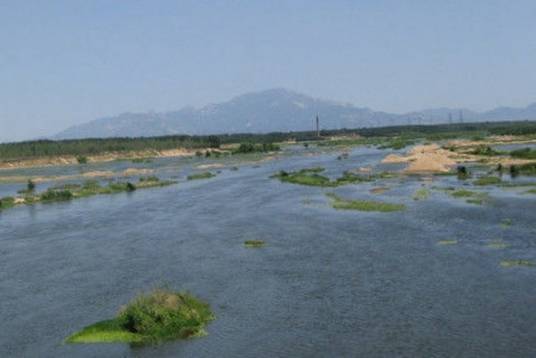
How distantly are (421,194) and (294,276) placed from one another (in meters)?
30.0

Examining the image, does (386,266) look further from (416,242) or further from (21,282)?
(21,282)

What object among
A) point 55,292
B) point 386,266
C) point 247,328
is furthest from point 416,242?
point 55,292

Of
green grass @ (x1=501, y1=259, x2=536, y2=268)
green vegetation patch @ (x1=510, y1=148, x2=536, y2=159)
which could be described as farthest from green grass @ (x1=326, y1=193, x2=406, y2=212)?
green vegetation patch @ (x1=510, y1=148, x2=536, y2=159)

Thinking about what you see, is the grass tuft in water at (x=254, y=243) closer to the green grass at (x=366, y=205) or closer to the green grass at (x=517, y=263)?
the green grass at (x=366, y=205)

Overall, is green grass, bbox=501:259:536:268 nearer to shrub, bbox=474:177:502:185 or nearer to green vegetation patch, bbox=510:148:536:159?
shrub, bbox=474:177:502:185

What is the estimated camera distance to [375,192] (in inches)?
2596

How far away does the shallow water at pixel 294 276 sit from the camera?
24.9 m

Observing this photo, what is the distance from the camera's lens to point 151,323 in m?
26.0

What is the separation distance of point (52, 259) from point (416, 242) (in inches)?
887

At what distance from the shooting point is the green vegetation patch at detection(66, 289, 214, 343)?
84.9ft

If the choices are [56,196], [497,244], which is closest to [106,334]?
[497,244]

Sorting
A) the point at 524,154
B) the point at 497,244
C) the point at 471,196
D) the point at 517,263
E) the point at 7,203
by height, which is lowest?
the point at 517,263

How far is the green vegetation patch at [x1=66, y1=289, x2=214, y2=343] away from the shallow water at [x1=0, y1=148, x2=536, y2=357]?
629 millimetres

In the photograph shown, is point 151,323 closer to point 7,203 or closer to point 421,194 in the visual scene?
point 421,194
